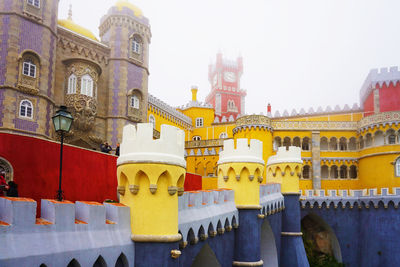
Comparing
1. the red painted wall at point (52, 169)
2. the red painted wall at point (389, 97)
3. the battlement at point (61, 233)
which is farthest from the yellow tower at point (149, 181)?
the red painted wall at point (389, 97)

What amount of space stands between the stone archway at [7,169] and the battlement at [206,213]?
4.37m

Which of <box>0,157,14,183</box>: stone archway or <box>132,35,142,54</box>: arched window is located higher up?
<box>132,35,142,54</box>: arched window

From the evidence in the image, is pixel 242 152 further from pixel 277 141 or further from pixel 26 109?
pixel 277 141

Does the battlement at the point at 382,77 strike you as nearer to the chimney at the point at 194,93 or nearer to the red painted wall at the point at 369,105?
the red painted wall at the point at 369,105

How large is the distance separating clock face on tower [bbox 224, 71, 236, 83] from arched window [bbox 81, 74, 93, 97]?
55.1 m

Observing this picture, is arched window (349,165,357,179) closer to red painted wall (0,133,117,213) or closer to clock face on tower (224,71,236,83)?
red painted wall (0,133,117,213)

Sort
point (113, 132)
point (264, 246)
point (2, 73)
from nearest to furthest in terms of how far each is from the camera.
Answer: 1. point (2, 73)
2. point (264, 246)
3. point (113, 132)

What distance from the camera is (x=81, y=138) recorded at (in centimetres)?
2566

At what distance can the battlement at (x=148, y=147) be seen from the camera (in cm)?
778

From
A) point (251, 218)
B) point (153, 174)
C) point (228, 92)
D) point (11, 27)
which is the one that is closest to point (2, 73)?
point (11, 27)

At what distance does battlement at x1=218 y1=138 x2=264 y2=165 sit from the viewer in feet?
48.1

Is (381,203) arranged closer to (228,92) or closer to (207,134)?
(207,134)

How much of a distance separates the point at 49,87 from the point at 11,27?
3957 mm

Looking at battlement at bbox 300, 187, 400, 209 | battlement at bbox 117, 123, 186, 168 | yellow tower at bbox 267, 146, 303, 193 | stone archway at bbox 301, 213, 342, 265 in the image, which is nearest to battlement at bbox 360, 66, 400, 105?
battlement at bbox 300, 187, 400, 209
